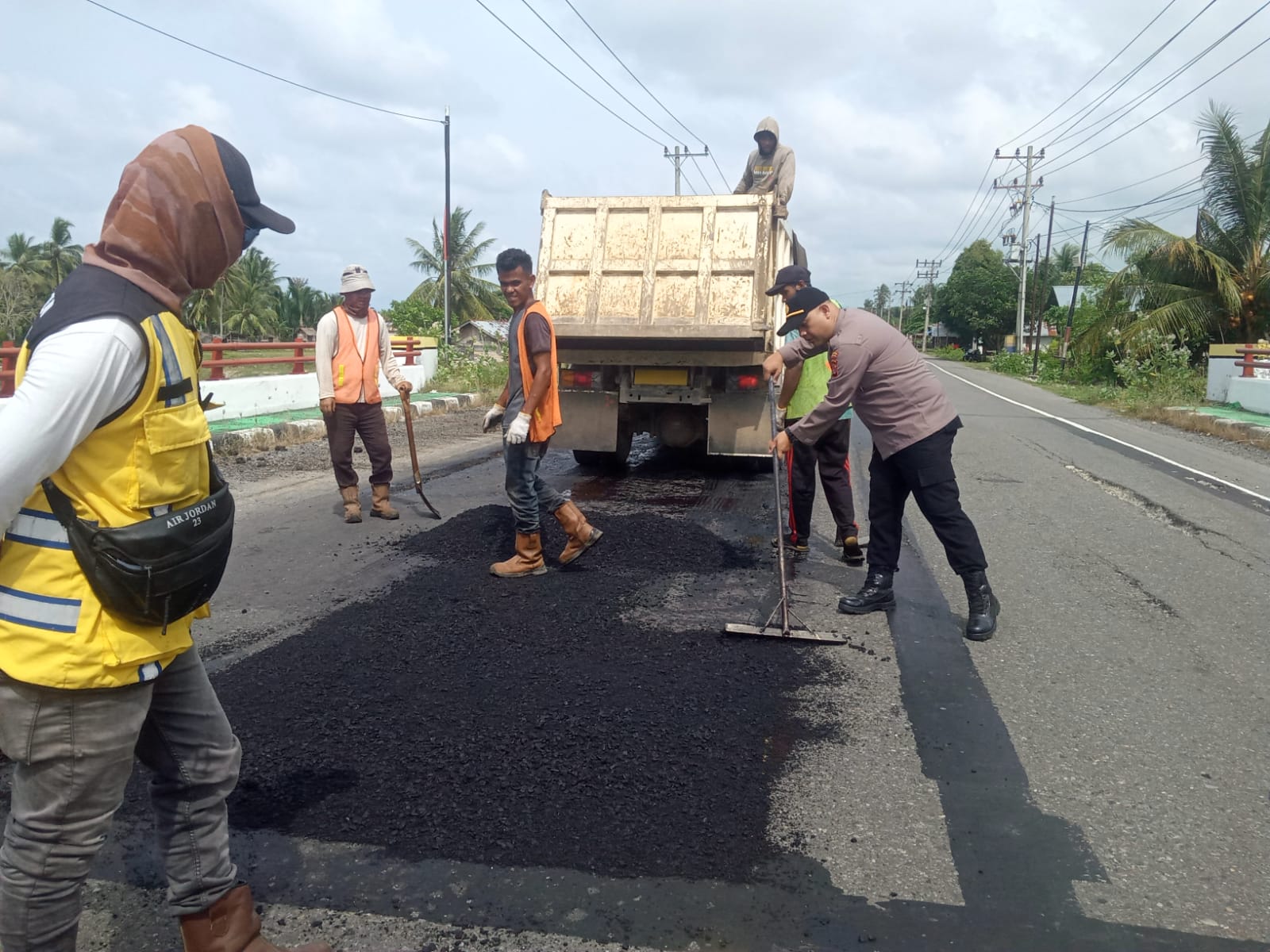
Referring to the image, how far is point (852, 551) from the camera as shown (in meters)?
6.24

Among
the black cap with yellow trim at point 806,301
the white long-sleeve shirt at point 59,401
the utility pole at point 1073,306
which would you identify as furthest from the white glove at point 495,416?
the utility pole at point 1073,306

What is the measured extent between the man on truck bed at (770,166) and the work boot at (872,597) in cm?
561

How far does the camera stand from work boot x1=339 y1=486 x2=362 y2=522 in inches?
285

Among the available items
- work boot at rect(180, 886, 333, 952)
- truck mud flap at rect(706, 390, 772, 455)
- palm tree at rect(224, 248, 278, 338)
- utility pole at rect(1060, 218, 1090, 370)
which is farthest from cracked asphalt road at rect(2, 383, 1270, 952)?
palm tree at rect(224, 248, 278, 338)

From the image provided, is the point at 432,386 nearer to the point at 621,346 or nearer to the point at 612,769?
the point at 621,346

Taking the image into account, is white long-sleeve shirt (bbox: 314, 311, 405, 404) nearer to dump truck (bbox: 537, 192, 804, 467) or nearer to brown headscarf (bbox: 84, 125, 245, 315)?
dump truck (bbox: 537, 192, 804, 467)

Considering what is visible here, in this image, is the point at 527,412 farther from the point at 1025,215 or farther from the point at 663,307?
the point at 1025,215

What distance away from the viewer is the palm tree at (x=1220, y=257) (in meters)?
21.5

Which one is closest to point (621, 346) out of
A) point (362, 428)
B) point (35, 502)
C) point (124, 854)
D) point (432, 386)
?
point (362, 428)

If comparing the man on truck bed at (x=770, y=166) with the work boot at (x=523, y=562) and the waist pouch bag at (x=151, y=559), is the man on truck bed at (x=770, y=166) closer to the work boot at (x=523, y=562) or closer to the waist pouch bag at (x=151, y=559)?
the work boot at (x=523, y=562)

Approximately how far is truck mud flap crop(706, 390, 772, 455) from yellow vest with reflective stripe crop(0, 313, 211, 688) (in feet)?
23.0

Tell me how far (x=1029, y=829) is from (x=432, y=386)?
17193 millimetres

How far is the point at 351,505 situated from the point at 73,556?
5.65 m

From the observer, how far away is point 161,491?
185 cm
